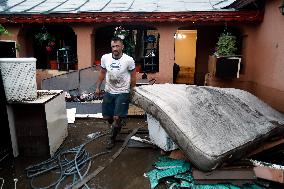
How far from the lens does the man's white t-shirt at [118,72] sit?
18.7 feet

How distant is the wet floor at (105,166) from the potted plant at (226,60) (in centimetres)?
414

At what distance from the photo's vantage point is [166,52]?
10.5 meters

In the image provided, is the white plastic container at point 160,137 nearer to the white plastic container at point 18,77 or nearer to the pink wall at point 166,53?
the white plastic container at point 18,77

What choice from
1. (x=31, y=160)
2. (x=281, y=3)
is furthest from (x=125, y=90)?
(x=281, y=3)

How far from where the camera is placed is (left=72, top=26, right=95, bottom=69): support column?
10723 mm

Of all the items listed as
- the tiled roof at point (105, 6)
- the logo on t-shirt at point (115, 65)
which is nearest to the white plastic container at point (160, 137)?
the logo on t-shirt at point (115, 65)

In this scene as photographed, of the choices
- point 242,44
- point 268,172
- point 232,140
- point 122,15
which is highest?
point 122,15

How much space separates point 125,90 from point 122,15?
200 inches

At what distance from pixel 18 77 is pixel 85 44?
19.6 feet

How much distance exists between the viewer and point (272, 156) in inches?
196

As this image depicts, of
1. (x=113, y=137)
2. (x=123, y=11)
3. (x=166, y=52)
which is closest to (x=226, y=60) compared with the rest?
(x=166, y=52)

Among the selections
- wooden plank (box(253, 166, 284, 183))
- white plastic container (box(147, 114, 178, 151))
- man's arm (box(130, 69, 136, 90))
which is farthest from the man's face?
wooden plank (box(253, 166, 284, 183))

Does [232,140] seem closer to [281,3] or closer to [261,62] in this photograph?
[281,3]

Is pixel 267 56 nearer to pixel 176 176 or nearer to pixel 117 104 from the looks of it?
pixel 117 104
